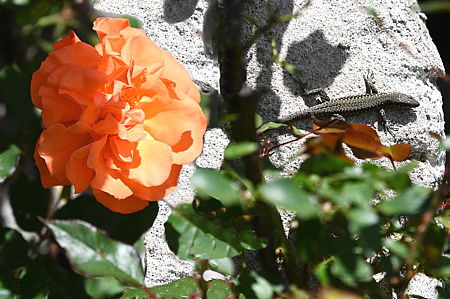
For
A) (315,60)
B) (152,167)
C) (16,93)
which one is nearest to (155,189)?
(152,167)

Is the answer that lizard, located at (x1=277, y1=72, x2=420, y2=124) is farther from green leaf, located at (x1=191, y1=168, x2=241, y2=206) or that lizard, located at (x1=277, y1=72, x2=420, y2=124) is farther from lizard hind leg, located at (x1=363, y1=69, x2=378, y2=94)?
green leaf, located at (x1=191, y1=168, x2=241, y2=206)

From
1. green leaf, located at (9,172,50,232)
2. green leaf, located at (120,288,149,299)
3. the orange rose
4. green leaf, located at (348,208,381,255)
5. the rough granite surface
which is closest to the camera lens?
green leaf, located at (348,208,381,255)

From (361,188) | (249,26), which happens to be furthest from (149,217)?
(249,26)

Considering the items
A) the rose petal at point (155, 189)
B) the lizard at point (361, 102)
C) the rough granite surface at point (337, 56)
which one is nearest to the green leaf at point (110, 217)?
the rose petal at point (155, 189)

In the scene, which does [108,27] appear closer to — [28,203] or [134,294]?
[28,203]

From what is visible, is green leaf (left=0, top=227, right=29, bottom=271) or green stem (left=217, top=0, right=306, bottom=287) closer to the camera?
green stem (left=217, top=0, right=306, bottom=287)

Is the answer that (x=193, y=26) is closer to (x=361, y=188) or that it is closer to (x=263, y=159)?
(x=263, y=159)

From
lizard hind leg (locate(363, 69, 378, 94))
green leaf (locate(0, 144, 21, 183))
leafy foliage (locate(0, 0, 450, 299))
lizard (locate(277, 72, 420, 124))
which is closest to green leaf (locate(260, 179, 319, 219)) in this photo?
leafy foliage (locate(0, 0, 450, 299))
